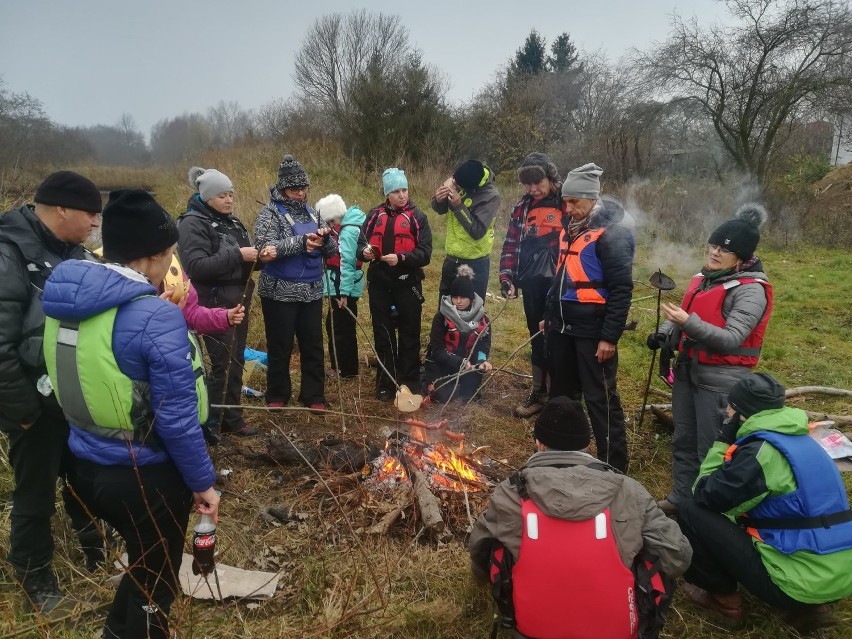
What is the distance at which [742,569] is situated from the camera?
255 cm

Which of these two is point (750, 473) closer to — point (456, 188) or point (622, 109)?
point (456, 188)

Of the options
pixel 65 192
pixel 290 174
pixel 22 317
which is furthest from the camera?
pixel 290 174

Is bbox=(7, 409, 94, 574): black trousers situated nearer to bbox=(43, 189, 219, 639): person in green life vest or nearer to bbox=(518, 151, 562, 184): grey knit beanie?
bbox=(43, 189, 219, 639): person in green life vest

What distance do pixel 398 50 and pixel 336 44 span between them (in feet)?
11.1

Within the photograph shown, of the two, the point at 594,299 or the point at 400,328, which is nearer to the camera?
the point at 594,299

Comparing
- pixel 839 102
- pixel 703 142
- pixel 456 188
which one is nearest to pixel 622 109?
pixel 703 142

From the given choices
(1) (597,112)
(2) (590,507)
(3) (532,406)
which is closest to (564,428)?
(2) (590,507)

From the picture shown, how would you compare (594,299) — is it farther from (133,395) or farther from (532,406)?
(133,395)

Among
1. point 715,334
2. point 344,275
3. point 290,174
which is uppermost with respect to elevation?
point 290,174

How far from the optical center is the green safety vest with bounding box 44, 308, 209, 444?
6.17 ft

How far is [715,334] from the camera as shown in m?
3.19

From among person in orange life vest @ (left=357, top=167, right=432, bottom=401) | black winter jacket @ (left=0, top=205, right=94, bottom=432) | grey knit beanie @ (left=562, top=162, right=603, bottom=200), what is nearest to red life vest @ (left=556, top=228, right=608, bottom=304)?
grey knit beanie @ (left=562, top=162, right=603, bottom=200)

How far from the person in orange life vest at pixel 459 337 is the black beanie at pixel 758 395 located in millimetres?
2570

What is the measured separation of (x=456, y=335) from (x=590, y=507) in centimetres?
324
